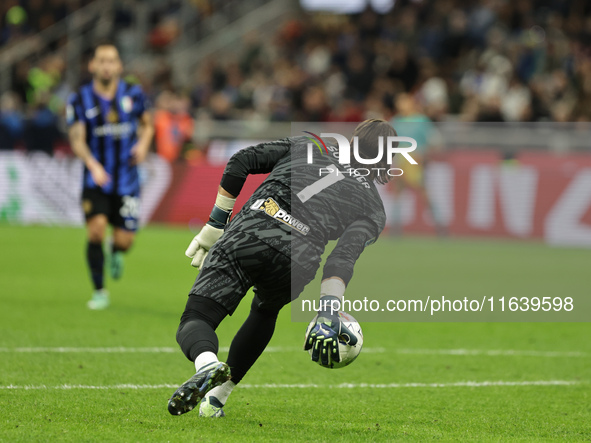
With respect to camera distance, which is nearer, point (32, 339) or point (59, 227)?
point (32, 339)

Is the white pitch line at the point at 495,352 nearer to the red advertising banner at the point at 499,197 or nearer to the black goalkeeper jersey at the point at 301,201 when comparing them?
the black goalkeeper jersey at the point at 301,201

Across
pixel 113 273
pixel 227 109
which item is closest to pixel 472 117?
pixel 227 109

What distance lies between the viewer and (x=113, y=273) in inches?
429

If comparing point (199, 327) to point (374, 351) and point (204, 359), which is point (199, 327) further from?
point (374, 351)

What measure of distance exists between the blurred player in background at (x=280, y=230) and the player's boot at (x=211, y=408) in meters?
0.64

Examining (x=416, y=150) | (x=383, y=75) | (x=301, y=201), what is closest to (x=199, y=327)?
(x=301, y=201)

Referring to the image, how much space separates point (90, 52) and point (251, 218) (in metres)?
22.5

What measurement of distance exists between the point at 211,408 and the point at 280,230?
1157 millimetres

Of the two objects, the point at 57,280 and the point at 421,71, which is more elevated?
the point at 421,71

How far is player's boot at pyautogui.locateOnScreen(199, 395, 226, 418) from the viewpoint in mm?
5516

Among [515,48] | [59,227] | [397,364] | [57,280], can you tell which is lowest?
[59,227]

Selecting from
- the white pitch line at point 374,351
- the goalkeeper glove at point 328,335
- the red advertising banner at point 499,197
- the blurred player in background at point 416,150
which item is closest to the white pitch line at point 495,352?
the white pitch line at point 374,351

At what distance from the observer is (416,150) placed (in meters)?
17.8

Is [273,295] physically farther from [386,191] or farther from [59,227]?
[59,227]
